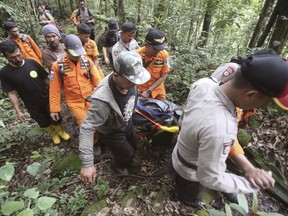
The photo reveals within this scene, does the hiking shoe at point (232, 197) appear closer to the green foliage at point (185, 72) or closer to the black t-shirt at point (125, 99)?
the black t-shirt at point (125, 99)

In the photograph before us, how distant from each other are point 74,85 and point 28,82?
102cm

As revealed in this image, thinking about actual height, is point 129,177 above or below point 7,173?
below

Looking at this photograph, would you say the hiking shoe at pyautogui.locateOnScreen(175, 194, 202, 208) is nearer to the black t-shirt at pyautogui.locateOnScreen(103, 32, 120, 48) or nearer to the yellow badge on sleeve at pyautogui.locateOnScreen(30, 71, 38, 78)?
the yellow badge on sleeve at pyautogui.locateOnScreen(30, 71, 38, 78)

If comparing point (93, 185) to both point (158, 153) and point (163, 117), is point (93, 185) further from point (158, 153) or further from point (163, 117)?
point (163, 117)

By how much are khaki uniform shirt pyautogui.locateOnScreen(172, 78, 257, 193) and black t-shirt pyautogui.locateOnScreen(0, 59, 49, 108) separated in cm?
360

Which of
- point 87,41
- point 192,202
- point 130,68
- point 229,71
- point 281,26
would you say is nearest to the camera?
point 130,68

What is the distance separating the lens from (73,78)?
425 centimetres

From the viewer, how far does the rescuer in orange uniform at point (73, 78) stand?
4137mm

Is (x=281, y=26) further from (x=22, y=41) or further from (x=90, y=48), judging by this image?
(x=22, y=41)

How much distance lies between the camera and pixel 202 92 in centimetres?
223

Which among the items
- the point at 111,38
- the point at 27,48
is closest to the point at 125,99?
the point at 27,48

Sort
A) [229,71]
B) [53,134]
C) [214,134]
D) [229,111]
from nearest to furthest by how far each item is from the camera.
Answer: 1. [214,134]
2. [229,111]
3. [229,71]
4. [53,134]

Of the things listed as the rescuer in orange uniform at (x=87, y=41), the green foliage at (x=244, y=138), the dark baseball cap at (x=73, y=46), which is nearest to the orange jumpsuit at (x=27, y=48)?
the rescuer in orange uniform at (x=87, y=41)

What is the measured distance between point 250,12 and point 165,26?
4930 mm
